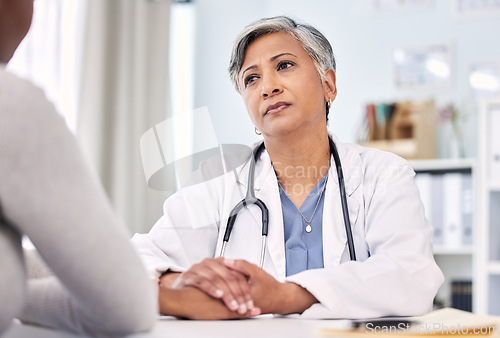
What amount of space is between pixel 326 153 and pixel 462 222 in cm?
157

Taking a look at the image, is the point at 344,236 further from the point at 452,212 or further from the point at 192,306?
the point at 452,212

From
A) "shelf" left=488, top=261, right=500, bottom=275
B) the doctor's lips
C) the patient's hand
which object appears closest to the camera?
the patient's hand

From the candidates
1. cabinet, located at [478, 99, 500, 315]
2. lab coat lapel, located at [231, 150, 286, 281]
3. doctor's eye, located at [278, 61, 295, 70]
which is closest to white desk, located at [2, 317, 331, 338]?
lab coat lapel, located at [231, 150, 286, 281]

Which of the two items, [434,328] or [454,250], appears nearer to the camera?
[434,328]

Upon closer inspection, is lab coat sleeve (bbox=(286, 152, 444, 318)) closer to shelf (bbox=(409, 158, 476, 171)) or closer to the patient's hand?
the patient's hand

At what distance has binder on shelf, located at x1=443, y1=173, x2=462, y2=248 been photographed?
2.86 meters

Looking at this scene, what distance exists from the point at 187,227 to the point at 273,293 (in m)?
0.48

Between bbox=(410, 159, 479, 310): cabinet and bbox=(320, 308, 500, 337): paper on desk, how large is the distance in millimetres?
2188

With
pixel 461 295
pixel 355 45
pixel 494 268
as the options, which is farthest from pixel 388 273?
pixel 355 45

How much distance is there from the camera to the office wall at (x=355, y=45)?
10.6 feet

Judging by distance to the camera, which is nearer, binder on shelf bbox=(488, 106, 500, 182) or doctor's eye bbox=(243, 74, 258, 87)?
doctor's eye bbox=(243, 74, 258, 87)

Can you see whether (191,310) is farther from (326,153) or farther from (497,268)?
(497,268)

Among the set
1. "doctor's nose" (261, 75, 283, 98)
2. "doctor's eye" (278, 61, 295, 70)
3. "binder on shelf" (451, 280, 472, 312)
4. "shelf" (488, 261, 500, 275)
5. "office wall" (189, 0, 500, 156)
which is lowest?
"binder on shelf" (451, 280, 472, 312)

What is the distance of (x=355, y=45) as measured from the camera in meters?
3.46
